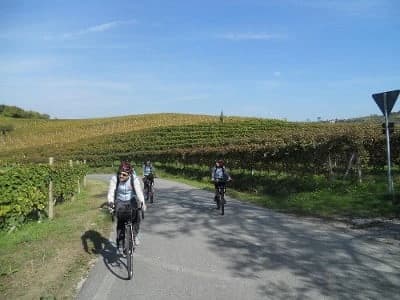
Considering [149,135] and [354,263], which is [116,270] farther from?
[149,135]

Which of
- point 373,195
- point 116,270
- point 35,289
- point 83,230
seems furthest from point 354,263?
point 373,195

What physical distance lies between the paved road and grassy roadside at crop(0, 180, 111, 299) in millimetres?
399

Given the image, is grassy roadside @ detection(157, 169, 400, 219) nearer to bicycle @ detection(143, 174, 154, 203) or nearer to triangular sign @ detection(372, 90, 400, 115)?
triangular sign @ detection(372, 90, 400, 115)

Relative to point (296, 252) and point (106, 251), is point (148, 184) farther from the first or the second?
point (296, 252)

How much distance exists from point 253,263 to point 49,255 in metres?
4.14

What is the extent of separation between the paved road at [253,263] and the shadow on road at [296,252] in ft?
0.04

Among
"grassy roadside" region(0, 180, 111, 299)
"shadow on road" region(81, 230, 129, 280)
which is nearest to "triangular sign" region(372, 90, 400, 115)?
"grassy roadside" region(0, 180, 111, 299)

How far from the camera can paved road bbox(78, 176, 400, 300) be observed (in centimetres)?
698

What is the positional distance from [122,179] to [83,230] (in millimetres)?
4253

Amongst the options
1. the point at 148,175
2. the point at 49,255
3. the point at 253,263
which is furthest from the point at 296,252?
the point at 148,175

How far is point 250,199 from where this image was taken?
2042 cm

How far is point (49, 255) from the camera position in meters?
10.0

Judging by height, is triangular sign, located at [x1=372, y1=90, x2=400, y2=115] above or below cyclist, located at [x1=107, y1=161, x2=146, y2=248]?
above

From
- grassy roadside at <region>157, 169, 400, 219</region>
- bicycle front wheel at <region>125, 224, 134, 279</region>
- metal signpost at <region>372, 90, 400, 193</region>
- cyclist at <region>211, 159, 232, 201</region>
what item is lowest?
grassy roadside at <region>157, 169, 400, 219</region>
